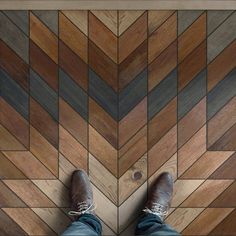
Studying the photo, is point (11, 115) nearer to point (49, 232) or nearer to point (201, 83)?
point (49, 232)

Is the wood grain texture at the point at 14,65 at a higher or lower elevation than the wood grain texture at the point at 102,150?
higher

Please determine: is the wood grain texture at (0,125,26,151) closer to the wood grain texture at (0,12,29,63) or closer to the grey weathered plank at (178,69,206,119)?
the wood grain texture at (0,12,29,63)

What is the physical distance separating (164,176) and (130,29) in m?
0.46

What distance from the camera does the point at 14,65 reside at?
47.1 inches

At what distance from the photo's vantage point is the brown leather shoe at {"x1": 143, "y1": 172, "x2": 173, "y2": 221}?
3.91 feet

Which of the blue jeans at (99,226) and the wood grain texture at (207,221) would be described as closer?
the blue jeans at (99,226)

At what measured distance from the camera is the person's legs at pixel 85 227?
109 centimetres

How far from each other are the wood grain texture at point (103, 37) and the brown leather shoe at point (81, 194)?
14.9 inches

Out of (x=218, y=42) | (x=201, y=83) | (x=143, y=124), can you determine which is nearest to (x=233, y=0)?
(x=218, y=42)

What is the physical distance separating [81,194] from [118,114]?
10.5 inches

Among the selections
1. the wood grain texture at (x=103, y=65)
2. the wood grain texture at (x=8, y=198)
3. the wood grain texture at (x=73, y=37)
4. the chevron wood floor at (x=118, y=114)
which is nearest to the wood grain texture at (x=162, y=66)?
the chevron wood floor at (x=118, y=114)

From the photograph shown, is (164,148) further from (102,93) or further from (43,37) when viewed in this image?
(43,37)

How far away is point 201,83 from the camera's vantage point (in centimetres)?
120

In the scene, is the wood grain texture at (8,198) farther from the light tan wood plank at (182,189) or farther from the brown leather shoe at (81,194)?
the light tan wood plank at (182,189)
